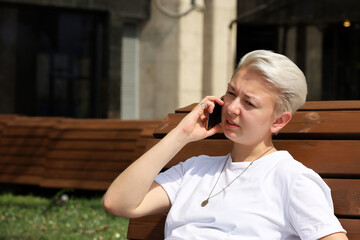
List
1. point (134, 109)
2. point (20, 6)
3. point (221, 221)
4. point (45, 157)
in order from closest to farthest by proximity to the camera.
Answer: point (221, 221) < point (45, 157) < point (20, 6) < point (134, 109)

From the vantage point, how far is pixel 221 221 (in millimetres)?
2652

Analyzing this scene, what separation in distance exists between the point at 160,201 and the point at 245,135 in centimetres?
52

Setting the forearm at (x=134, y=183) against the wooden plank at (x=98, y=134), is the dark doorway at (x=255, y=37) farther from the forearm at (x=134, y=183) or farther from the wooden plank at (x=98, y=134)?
the forearm at (x=134, y=183)

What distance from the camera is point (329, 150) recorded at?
3.00 m

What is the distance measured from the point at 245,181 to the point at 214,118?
45 cm

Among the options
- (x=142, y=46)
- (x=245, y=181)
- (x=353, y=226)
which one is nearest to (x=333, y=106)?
(x=353, y=226)

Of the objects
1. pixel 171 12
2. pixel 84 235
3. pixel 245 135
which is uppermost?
pixel 171 12

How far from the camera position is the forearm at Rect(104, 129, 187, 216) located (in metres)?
2.82

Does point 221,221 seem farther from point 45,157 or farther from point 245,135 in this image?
point 45,157

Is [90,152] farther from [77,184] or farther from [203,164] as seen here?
[203,164]

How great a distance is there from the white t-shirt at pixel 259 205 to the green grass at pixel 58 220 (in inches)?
138

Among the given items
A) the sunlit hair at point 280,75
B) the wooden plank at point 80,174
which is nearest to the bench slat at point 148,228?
the sunlit hair at point 280,75

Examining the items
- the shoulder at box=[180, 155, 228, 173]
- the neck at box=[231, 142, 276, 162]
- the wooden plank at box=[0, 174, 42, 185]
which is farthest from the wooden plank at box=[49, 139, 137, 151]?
the neck at box=[231, 142, 276, 162]

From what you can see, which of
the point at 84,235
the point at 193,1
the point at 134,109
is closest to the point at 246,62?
the point at 84,235
